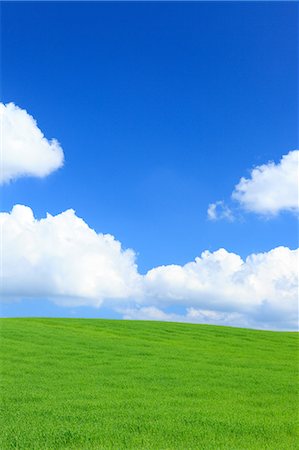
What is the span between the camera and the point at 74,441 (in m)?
11.0

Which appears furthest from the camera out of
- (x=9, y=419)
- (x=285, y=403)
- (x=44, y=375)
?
(x=44, y=375)

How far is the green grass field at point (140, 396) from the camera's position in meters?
11.3

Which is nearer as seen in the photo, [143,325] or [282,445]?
[282,445]

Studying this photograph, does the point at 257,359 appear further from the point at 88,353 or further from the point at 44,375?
the point at 44,375

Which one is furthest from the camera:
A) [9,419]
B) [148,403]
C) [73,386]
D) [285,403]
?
[73,386]

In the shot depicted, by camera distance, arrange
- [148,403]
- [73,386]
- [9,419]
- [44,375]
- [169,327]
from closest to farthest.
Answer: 1. [9,419]
2. [148,403]
3. [73,386]
4. [44,375]
5. [169,327]

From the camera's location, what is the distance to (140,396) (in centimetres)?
1530

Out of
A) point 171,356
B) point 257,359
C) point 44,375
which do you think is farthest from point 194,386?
point 257,359

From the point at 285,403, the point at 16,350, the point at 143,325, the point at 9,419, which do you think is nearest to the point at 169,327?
the point at 143,325

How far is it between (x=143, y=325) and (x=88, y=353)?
18.3 m

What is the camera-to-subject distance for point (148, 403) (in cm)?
1411

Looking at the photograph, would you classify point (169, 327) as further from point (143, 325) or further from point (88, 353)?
point (88, 353)

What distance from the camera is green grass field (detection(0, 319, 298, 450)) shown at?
37.0 ft

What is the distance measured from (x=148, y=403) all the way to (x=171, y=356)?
1043cm
